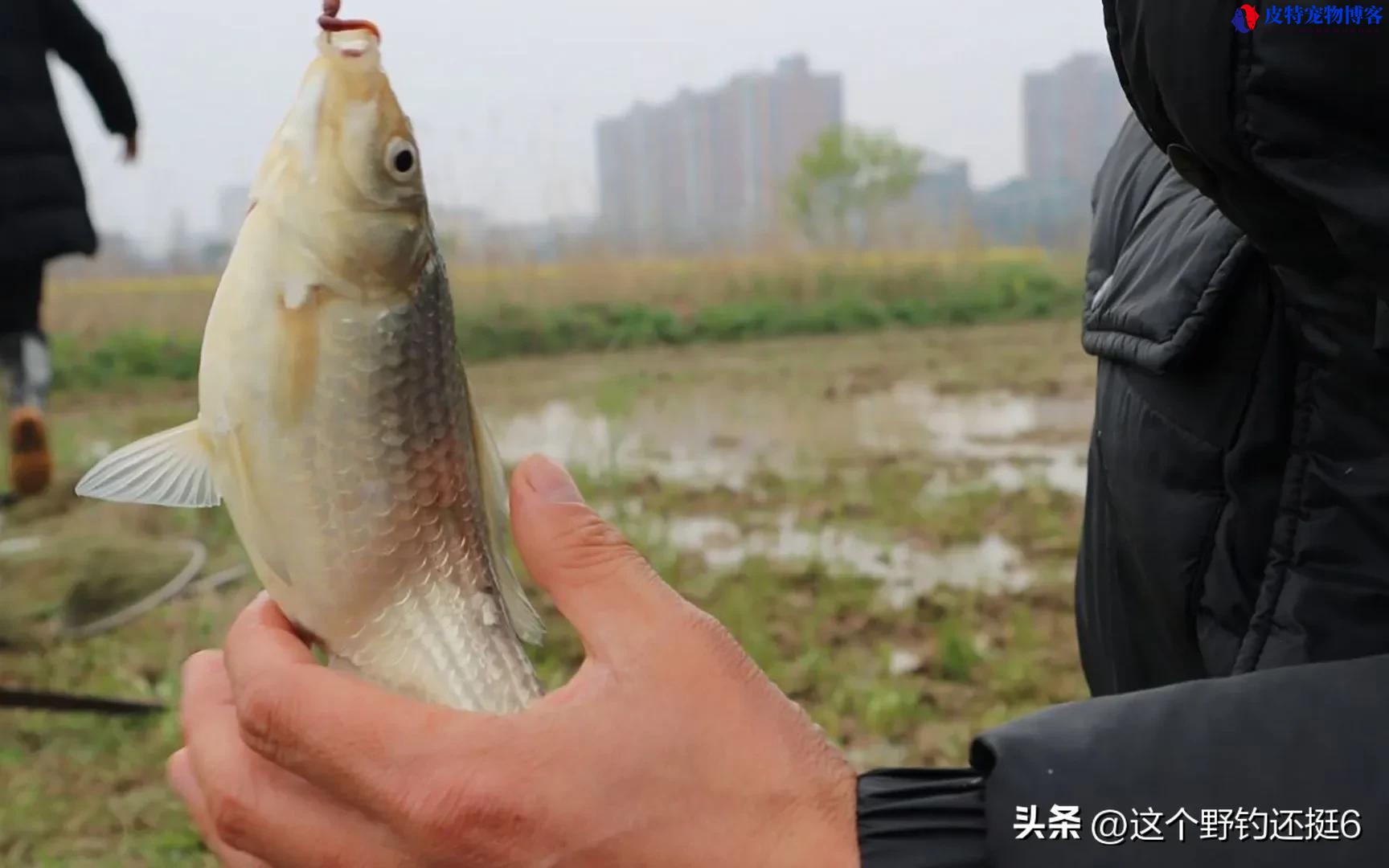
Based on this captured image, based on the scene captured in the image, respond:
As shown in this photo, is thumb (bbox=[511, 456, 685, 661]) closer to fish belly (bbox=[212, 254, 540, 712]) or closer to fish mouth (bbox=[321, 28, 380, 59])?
fish belly (bbox=[212, 254, 540, 712])

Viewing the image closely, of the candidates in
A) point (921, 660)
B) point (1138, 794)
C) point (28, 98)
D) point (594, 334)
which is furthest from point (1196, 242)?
point (594, 334)

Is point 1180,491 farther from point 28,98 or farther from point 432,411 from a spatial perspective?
point 28,98

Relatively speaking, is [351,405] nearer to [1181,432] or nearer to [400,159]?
[400,159]

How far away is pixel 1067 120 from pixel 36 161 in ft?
13.6

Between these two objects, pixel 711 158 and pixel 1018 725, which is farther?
pixel 711 158

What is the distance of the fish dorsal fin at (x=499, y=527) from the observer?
67 centimetres

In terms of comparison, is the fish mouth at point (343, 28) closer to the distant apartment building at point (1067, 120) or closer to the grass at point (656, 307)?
the grass at point (656, 307)

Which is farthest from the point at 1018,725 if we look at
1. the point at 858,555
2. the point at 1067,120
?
the point at 1067,120

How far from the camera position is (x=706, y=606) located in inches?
102

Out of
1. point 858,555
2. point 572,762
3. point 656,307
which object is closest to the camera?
point 572,762

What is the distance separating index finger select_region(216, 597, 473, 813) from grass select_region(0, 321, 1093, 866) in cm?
104

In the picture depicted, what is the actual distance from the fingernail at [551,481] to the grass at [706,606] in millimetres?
1006

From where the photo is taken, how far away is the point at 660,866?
50cm

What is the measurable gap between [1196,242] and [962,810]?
1.43 feet
